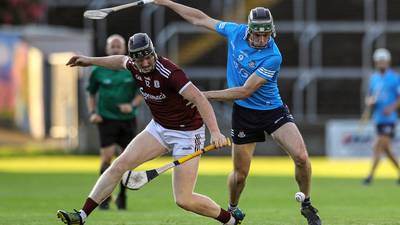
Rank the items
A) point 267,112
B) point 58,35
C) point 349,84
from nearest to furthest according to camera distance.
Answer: point 267,112 → point 58,35 → point 349,84

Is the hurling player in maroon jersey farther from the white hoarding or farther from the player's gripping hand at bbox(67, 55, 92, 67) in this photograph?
the white hoarding

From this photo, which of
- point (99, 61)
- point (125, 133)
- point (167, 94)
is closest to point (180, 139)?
point (167, 94)

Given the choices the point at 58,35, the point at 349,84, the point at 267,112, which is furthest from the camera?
the point at 349,84

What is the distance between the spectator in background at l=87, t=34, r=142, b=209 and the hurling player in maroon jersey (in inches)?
186

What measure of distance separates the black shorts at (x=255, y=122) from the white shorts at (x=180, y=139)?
4.65 feet

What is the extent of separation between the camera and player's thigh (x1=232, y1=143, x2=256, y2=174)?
14070 mm

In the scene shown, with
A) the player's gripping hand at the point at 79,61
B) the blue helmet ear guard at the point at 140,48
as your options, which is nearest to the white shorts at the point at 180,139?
the blue helmet ear guard at the point at 140,48

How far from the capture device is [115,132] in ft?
58.1

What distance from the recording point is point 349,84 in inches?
1545

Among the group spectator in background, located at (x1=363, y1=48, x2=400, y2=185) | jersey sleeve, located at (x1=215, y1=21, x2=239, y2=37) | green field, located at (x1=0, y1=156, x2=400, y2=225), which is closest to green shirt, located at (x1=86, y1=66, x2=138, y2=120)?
green field, located at (x1=0, y1=156, x2=400, y2=225)

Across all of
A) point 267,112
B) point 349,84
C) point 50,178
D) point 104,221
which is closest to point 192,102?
point 267,112

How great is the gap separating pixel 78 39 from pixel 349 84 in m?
9.20

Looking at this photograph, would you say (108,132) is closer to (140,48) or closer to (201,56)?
(140,48)

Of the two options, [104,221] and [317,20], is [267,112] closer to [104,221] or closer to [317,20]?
[104,221]
